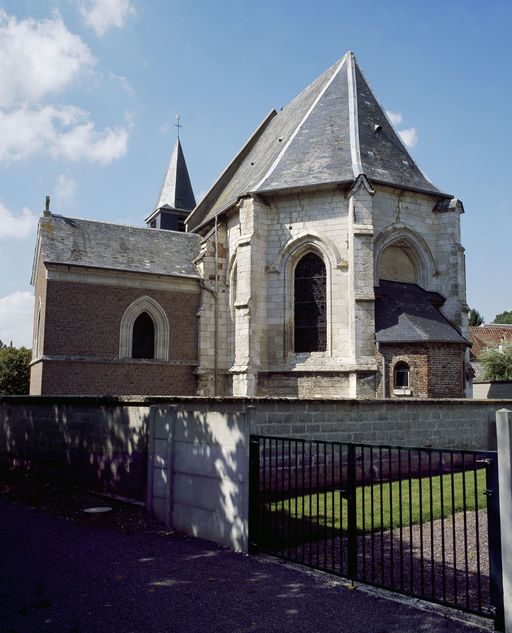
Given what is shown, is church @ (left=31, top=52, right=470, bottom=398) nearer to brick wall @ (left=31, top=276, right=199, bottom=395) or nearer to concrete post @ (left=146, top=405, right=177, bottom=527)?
brick wall @ (left=31, top=276, right=199, bottom=395)

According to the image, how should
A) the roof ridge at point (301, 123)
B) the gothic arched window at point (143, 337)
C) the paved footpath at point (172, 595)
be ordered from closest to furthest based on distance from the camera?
the paved footpath at point (172, 595)
the roof ridge at point (301, 123)
the gothic arched window at point (143, 337)

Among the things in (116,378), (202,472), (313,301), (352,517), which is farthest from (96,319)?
(352,517)

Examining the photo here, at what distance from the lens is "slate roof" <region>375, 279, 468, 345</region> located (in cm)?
1759

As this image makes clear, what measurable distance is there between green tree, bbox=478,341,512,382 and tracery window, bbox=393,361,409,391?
18.1 meters

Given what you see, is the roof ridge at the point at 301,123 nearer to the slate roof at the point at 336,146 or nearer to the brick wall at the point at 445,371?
the slate roof at the point at 336,146

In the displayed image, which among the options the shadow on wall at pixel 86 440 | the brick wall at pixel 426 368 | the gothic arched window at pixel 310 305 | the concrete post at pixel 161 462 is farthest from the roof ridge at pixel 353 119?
the concrete post at pixel 161 462

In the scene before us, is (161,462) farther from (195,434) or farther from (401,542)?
(401,542)

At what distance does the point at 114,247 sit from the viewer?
76.8 ft

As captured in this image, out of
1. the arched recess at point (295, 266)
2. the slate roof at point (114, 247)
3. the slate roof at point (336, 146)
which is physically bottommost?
the arched recess at point (295, 266)

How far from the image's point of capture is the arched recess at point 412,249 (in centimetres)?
1964

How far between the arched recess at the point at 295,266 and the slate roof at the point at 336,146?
1872 millimetres

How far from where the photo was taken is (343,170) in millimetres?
19203

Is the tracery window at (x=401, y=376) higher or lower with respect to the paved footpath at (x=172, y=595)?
higher

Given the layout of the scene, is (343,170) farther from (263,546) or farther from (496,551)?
(496,551)
